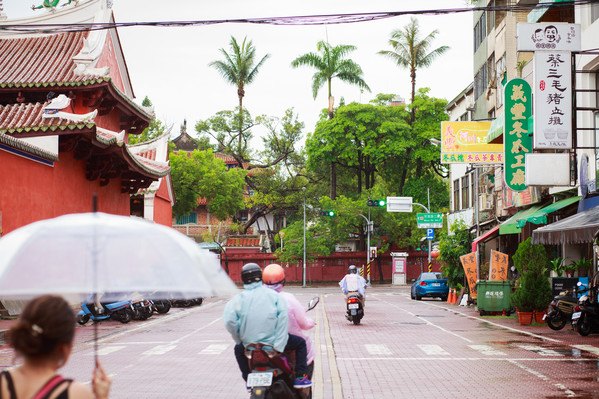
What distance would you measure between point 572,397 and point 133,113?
27.2 meters

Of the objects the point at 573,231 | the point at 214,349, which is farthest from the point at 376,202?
the point at 214,349

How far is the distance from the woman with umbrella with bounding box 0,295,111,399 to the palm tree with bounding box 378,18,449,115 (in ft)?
187

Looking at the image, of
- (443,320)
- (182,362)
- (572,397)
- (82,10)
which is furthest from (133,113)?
(572,397)

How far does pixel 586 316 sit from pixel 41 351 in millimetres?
16352

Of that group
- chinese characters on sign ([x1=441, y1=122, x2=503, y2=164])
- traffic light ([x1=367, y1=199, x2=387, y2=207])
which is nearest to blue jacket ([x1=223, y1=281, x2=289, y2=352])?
chinese characters on sign ([x1=441, y1=122, x2=503, y2=164])

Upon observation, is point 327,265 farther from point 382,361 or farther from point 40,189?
point 382,361

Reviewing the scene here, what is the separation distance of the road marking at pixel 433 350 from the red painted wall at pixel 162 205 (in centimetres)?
2648

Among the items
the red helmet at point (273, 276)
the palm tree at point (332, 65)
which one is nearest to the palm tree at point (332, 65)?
the palm tree at point (332, 65)

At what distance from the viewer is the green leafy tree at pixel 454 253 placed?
34.6 m

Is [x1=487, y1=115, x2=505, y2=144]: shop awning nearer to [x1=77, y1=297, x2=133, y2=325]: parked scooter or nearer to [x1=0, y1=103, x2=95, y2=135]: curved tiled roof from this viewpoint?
[x1=0, y1=103, x2=95, y2=135]: curved tiled roof

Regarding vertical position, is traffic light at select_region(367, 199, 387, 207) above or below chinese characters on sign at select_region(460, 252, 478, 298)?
above

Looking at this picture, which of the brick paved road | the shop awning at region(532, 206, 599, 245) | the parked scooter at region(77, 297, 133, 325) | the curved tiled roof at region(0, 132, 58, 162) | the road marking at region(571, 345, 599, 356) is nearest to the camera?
the brick paved road

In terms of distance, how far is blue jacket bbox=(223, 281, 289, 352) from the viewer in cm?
672

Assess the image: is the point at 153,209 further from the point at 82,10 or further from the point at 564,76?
the point at 564,76
